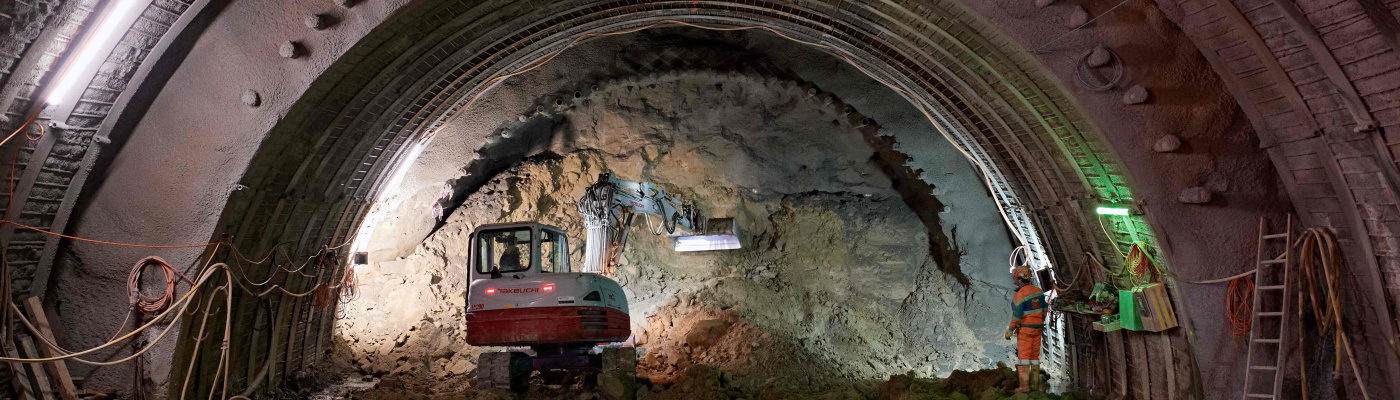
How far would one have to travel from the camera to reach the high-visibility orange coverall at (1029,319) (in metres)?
7.82

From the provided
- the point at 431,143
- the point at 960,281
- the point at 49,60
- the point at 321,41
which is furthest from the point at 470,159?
the point at 960,281

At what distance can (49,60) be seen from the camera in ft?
18.0

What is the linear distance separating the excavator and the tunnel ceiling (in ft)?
5.84

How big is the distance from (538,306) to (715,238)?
17.8 feet

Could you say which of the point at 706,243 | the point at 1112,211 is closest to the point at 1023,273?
the point at 1112,211

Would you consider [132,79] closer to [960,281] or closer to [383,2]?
[383,2]

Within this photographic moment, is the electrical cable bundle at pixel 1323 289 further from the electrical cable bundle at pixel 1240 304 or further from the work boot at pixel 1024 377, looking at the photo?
the work boot at pixel 1024 377

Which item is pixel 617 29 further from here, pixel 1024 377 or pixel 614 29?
pixel 1024 377

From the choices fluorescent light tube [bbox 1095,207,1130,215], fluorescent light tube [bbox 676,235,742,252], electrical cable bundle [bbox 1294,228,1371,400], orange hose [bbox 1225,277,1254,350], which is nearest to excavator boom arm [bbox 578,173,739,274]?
fluorescent light tube [bbox 676,235,742,252]

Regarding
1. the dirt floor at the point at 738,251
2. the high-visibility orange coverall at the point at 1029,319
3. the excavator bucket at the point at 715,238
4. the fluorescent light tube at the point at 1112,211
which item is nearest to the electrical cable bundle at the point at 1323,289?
the fluorescent light tube at the point at 1112,211

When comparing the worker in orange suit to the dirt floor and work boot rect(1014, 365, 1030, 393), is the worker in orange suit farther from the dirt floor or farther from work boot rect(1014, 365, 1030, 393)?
the dirt floor

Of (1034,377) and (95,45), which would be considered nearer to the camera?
(95,45)

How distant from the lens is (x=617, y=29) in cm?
872

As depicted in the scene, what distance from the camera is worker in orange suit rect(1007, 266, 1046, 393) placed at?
25.7 feet
